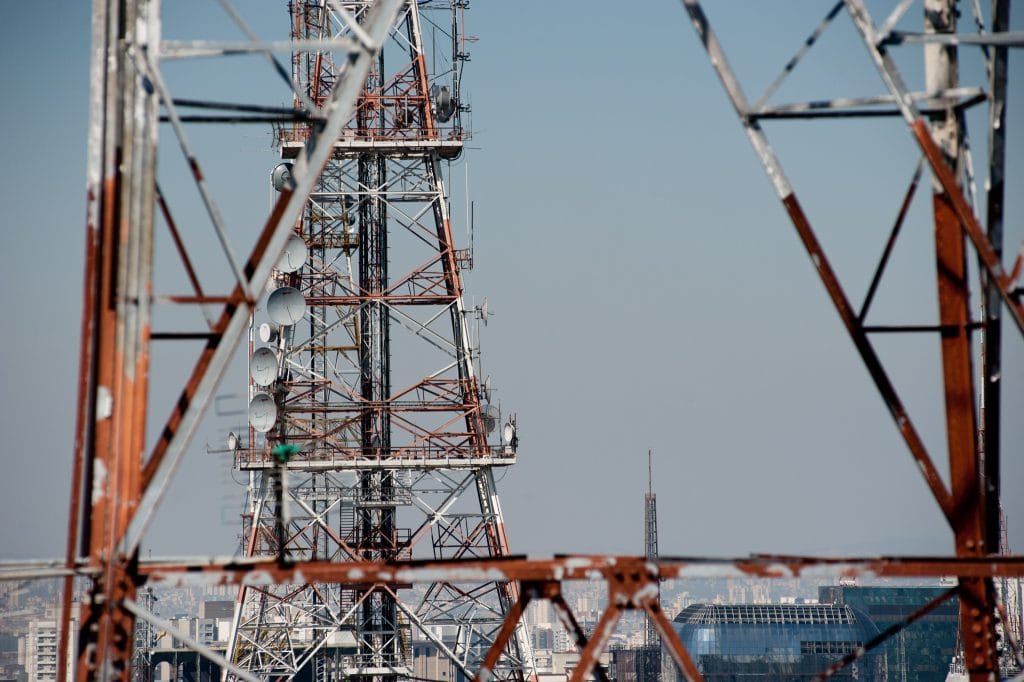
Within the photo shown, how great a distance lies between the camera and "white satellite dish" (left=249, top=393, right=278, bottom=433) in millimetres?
45188

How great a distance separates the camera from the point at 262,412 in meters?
45.3

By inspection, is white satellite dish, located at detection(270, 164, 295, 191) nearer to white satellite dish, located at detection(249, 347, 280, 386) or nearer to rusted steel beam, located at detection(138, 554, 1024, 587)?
white satellite dish, located at detection(249, 347, 280, 386)

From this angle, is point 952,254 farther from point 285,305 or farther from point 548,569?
point 285,305

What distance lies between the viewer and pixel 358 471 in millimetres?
47250

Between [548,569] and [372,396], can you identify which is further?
[372,396]

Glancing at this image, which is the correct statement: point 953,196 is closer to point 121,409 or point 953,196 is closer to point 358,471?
point 121,409

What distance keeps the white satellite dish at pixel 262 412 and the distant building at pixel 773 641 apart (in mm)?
128769

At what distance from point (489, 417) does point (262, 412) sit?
20.1ft

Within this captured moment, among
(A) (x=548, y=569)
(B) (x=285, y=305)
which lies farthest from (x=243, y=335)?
(B) (x=285, y=305)

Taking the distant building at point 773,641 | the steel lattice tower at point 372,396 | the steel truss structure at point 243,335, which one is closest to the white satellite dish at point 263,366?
the steel lattice tower at point 372,396

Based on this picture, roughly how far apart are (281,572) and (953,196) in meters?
6.93

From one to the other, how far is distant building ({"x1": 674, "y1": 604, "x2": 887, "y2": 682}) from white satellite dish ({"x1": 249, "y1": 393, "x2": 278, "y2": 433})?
128769mm

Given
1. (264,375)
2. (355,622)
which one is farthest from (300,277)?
(355,622)

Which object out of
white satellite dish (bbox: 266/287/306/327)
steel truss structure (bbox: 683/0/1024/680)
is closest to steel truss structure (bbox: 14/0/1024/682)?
steel truss structure (bbox: 683/0/1024/680)
